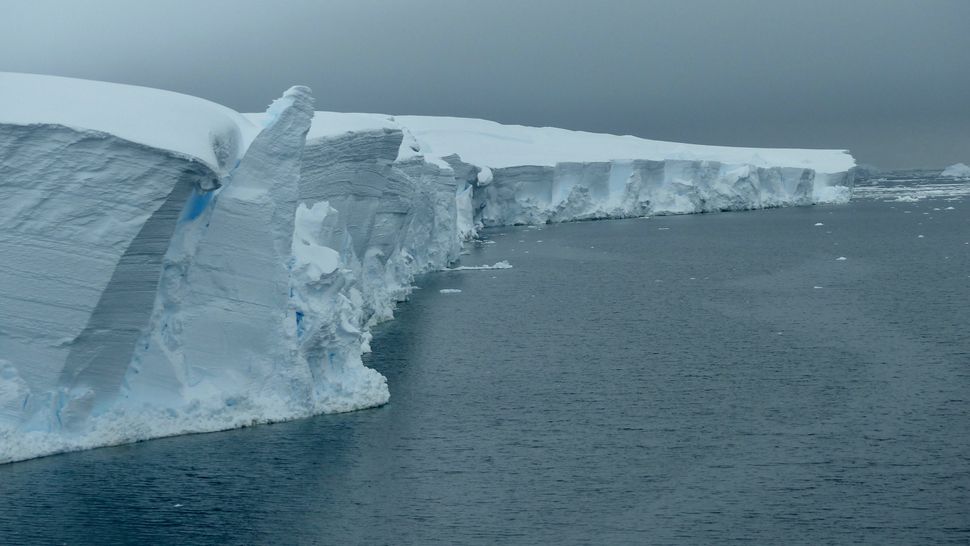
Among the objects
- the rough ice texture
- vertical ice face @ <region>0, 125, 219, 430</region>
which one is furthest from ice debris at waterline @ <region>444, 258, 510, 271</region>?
the rough ice texture

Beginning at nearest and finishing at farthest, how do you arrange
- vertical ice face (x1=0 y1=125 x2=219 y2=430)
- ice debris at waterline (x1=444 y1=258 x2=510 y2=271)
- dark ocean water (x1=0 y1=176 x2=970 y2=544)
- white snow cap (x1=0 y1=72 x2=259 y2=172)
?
dark ocean water (x1=0 y1=176 x2=970 y2=544) < vertical ice face (x1=0 y1=125 x2=219 y2=430) < white snow cap (x1=0 y1=72 x2=259 y2=172) < ice debris at waterline (x1=444 y1=258 x2=510 y2=271)

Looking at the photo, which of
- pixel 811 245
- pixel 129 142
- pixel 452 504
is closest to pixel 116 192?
pixel 129 142

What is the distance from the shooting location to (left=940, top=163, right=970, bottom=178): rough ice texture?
112 meters

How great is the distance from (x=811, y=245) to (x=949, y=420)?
80.6 feet

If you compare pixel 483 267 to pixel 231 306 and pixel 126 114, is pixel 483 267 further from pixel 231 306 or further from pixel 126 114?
pixel 126 114

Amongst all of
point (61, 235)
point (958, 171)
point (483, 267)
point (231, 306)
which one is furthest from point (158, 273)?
point (958, 171)

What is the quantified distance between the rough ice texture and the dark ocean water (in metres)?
97.7

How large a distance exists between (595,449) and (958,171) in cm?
11212

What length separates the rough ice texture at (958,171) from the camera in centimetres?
11212

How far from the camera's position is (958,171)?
113 metres

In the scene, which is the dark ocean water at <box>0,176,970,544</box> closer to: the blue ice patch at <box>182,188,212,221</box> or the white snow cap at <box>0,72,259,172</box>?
the blue ice patch at <box>182,188,212,221</box>

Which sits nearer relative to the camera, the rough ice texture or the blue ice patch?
the blue ice patch

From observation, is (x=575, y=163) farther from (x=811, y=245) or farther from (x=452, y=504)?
(x=452, y=504)

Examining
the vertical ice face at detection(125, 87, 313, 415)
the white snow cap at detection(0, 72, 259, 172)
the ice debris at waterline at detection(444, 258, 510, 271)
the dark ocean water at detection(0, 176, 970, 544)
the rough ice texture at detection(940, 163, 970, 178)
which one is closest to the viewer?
the dark ocean water at detection(0, 176, 970, 544)
